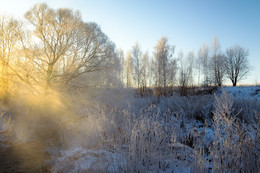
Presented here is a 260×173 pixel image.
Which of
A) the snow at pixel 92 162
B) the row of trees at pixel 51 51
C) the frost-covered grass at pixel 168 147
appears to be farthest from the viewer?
the row of trees at pixel 51 51

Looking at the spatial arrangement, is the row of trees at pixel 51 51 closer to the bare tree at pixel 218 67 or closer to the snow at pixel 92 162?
the snow at pixel 92 162

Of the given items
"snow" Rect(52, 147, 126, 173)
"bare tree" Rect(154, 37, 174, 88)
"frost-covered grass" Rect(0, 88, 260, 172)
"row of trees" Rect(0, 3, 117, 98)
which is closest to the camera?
"frost-covered grass" Rect(0, 88, 260, 172)

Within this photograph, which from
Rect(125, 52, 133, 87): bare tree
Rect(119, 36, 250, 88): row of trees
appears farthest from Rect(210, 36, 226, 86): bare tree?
Rect(125, 52, 133, 87): bare tree

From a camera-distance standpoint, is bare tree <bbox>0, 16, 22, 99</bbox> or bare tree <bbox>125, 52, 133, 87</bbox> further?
bare tree <bbox>125, 52, 133, 87</bbox>

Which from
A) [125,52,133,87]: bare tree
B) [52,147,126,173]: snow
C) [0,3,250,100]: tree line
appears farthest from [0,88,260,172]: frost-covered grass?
[125,52,133,87]: bare tree

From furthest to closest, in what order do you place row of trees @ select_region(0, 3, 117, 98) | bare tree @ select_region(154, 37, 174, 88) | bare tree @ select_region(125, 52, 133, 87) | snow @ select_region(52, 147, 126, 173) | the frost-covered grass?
bare tree @ select_region(125, 52, 133, 87) < bare tree @ select_region(154, 37, 174, 88) < row of trees @ select_region(0, 3, 117, 98) < snow @ select_region(52, 147, 126, 173) < the frost-covered grass

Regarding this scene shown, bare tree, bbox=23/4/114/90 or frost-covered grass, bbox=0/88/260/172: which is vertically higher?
bare tree, bbox=23/4/114/90

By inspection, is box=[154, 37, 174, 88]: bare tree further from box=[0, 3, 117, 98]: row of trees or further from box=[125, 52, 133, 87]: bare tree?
box=[125, 52, 133, 87]: bare tree

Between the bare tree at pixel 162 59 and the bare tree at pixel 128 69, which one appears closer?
the bare tree at pixel 162 59

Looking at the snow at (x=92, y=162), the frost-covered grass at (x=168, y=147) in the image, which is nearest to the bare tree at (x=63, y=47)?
the frost-covered grass at (x=168, y=147)

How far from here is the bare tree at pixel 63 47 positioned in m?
11.5

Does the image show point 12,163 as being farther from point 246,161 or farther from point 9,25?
point 9,25

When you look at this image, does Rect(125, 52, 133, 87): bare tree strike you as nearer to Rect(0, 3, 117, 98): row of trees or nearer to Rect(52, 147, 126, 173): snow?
Rect(0, 3, 117, 98): row of trees

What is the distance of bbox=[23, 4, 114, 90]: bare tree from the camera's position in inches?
451
